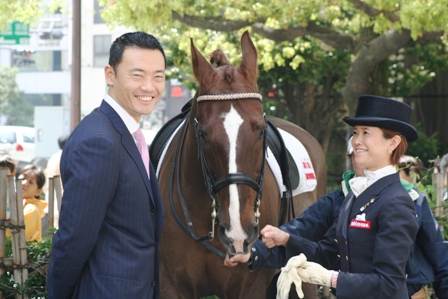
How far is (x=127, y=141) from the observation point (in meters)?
3.11

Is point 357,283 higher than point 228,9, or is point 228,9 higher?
point 228,9

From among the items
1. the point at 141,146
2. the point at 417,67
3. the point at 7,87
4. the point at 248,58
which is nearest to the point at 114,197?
the point at 141,146

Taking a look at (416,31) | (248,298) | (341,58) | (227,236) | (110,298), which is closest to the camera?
(110,298)

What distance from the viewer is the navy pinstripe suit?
9.48 ft

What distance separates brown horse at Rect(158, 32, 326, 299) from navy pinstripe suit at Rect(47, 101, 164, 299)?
0.78 metres

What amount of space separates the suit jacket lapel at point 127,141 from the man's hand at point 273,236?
0.94 m

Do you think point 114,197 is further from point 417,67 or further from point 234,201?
point 417,67

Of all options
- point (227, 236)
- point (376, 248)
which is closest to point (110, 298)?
point (227, 236)

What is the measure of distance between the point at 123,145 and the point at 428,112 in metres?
16.2

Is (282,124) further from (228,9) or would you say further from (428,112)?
(428,112)

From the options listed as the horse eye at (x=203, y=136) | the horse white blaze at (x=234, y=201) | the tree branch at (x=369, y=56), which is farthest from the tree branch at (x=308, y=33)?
the horse white blaze at (x=234, y=201)

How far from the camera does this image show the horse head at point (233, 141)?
151 inches

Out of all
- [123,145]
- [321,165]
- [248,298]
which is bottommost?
[248,298]

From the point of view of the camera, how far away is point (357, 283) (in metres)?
3.40
